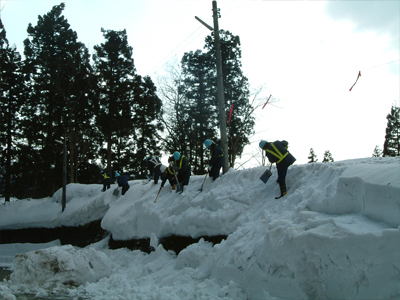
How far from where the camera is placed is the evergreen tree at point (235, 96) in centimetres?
2358

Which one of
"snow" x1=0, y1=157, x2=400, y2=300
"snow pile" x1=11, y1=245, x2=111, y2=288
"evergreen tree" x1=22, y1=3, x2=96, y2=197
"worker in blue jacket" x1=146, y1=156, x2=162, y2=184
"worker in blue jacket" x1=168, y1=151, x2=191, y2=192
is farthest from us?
"evergreen tree" x1=22, y1=3, x2=96, y2=197

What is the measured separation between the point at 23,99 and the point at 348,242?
93.6ft

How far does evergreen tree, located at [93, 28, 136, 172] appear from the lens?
2611 cm

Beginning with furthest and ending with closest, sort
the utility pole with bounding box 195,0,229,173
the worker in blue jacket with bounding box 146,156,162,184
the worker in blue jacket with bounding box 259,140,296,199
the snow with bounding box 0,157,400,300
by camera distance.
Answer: the worker in blue jacket with bounding box 146,156,162,184 → the utility pole with bounding box 195,0,229,173 → the worker in blue jacket with bounding box 259,140,296,199 → the snow with bounding box 0,157,400,300

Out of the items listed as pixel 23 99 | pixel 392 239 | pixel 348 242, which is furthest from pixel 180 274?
pixel 23 99

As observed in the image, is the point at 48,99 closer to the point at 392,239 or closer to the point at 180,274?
the point at 180,274

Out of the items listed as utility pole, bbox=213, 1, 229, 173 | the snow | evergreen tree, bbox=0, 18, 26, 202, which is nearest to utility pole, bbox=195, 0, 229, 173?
utility pole, bbox=213, 1, 229, 173

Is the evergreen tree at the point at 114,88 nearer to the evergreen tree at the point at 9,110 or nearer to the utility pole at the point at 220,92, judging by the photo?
the evergreen tree at the point at 9,110

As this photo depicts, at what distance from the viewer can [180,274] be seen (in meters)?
7.70

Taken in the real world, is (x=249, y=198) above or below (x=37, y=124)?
below

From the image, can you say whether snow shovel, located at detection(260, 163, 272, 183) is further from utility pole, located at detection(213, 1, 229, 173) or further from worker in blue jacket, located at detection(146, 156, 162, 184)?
worker in blue jacket, located at detection(146, 156, 162, 184)

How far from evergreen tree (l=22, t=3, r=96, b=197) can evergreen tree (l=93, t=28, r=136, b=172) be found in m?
1.25

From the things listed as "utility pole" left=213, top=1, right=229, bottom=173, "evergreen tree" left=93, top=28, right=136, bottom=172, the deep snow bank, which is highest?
"evergreen tree" left=93, top=28, right=136, bottom=172

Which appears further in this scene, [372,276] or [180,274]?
[180,274]
